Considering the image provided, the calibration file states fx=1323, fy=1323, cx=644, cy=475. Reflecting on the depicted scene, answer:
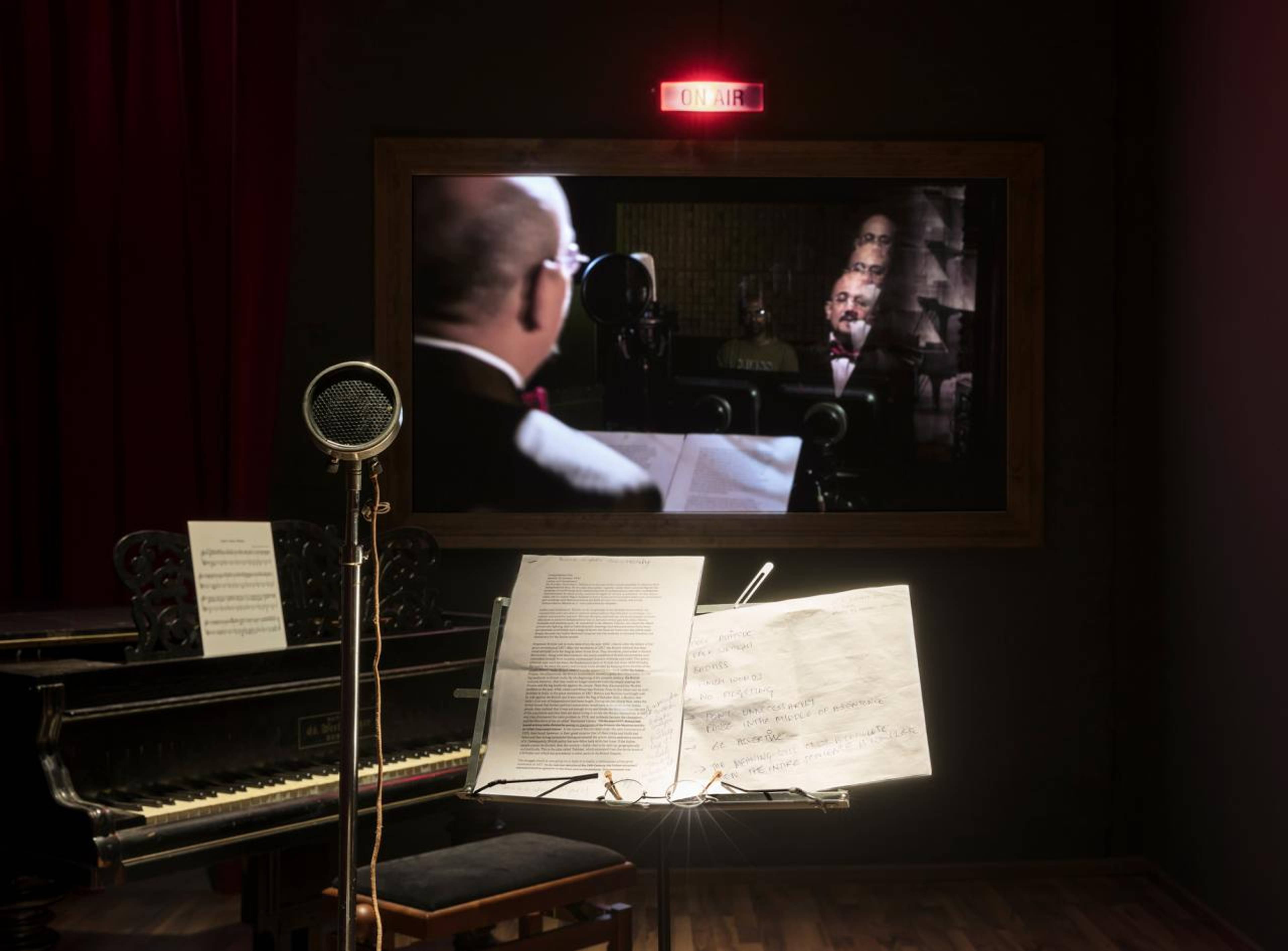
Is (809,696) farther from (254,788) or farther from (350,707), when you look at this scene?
(254,788)

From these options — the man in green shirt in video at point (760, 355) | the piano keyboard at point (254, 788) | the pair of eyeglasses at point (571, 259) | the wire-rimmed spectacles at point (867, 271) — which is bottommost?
the piano keyboard at point (254, 788)

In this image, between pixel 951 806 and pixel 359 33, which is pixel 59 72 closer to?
pixel 359 33

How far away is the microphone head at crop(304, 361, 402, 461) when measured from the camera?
2.02m

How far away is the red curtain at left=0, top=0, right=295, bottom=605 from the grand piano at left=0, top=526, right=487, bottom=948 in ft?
3.19

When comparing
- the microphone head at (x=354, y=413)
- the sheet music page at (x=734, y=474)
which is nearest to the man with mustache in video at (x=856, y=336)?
the sheet music page at (x=734, y=474)

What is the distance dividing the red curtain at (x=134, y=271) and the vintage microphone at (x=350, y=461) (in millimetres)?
2098

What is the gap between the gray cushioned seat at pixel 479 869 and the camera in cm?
246

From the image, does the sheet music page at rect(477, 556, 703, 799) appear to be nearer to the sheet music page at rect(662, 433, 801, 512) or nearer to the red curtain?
the sheet music page at rect(662, 433, 801, 512)

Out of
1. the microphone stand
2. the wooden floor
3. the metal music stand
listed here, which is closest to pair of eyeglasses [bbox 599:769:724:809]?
the metal music stand

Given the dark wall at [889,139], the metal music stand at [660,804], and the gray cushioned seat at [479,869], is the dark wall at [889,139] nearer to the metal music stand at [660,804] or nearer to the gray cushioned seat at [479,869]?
the gray cushioned seat at [479,869]

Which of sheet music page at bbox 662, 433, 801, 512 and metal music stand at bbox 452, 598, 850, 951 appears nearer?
metal music stand at bbox 452, 598, 850, 951

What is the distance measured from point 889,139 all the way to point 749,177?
472mm

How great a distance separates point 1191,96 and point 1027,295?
2.43 ft

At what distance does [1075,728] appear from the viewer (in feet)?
14.0
